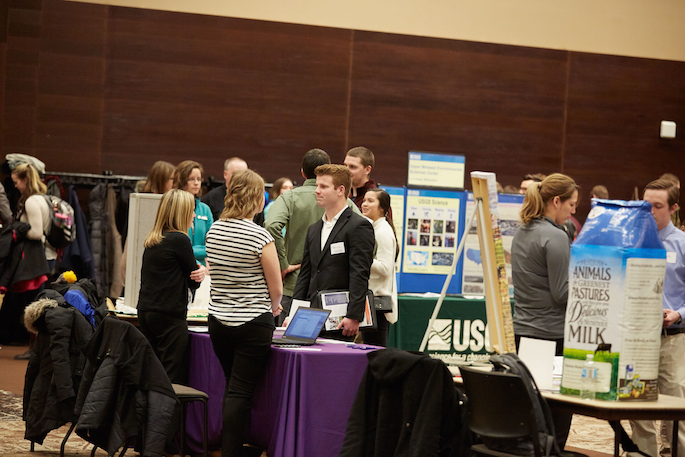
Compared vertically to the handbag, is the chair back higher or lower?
lower

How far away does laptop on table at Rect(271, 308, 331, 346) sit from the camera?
3.78 meters

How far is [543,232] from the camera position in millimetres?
3828

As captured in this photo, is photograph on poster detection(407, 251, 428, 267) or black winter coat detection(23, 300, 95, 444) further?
photograph on poster detection(407, 251, 428, 267)

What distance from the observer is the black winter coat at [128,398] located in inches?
145

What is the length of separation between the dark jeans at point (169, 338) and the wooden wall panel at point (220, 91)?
14.0ft

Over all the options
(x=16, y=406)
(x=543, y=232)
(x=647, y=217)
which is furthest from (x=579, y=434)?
(x=16, y=406)

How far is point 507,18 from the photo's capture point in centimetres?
920

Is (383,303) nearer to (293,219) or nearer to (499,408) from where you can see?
(293,219)

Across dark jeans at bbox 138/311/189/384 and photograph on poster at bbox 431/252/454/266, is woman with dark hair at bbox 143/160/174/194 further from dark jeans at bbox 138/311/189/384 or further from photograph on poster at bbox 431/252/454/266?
photograph on poster at bbox 431/252/454/266

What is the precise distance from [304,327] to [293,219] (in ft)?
3.67

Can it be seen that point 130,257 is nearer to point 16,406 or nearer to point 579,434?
point 16,406

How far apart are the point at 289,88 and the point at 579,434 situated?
4.77m

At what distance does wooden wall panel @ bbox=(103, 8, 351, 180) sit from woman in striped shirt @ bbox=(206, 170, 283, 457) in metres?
4.77

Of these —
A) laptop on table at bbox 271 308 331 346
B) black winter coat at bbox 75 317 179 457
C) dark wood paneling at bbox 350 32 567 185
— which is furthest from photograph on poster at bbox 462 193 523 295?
black winter coat at bbox 75 317 179 457
